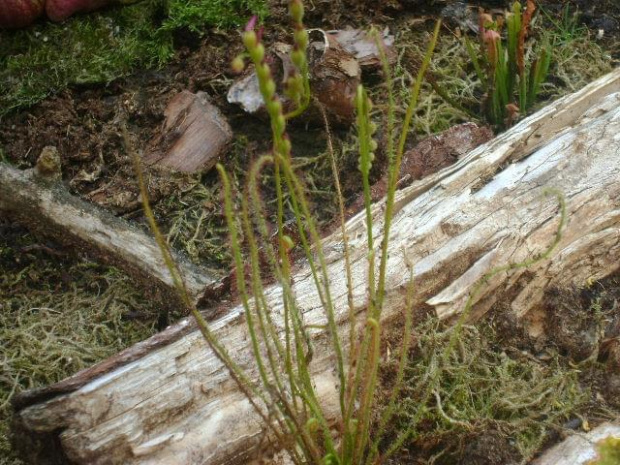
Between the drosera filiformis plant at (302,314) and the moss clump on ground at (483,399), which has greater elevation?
the drosera filiformis plant at (302,314)

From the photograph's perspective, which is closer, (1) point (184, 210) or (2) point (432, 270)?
(2) point (432, 270)

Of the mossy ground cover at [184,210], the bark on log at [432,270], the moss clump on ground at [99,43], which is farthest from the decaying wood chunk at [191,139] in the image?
the bark on log at [432,270]

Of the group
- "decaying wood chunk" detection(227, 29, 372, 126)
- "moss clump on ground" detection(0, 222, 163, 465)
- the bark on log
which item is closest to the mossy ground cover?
"moss clump on ground" detection(0, 222, 163, 465)

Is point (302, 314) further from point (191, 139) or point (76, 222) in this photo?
point (191, 139)

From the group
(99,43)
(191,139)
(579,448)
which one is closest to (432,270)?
(579,448)

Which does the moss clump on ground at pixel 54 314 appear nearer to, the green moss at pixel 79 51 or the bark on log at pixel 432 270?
the bark on log at pixel 432 270

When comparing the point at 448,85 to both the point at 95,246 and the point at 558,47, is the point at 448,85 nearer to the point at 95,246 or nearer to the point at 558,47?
the point at 558,47

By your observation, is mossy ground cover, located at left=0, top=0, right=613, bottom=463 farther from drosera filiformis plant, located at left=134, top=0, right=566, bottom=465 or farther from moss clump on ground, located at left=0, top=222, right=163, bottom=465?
drosera filiformis plant, located at left=134, top=0, right=566, bottom=465
